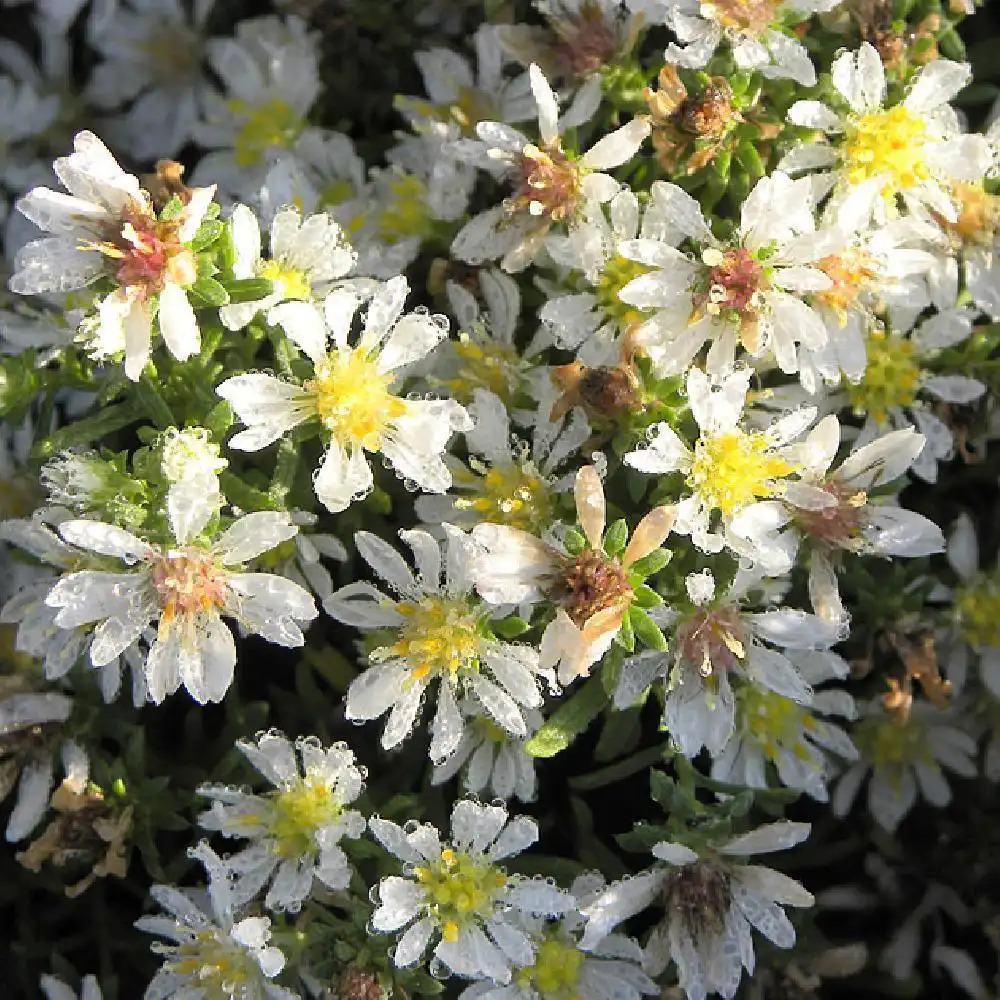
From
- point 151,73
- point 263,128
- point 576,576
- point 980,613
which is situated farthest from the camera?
point 151,73

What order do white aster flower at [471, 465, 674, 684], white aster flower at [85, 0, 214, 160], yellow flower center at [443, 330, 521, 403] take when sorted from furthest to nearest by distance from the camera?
white aster flower at [85, 0, 214, 160] < yellow flower center at [443, 330, 521, 403] < white aster flower at [471, 465, 674, 684]

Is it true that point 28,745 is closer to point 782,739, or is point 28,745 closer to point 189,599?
point 189,599

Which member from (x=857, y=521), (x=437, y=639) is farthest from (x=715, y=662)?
(x=437, y=639)

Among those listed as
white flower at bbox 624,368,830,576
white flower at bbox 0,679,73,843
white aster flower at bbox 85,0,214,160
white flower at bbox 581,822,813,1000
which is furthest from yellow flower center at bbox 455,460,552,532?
white aster flower at bbox 85,0,214,160

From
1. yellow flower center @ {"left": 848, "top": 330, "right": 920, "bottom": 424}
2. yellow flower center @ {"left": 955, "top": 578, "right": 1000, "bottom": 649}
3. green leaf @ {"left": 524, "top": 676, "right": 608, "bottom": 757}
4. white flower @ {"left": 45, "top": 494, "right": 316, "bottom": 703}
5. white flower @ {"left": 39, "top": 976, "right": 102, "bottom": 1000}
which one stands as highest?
yellow flower center @ {"left": 848, "top": 330, "right": 920, "bottom": 424}

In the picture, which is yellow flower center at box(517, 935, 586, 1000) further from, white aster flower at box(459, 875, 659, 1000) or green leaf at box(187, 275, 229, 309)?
green leaf at box(187, 275, 229, 309)

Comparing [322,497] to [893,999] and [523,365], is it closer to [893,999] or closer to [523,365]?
[523,365]
